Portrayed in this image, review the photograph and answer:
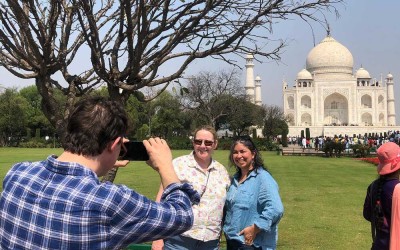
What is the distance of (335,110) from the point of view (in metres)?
77.3

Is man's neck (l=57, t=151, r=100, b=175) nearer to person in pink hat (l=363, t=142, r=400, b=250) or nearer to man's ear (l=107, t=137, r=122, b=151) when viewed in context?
man's ear (l=107, t=137, r=122, b=151)

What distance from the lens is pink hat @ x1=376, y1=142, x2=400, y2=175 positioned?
3.60m

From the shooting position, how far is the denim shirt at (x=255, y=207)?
12.1ft

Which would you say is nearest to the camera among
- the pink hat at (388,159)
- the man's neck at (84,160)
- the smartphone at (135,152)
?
the man's neck at (84,160)

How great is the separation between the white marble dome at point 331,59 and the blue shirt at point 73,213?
76.4 metres

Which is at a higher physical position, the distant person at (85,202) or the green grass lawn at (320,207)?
the distant person at (85,202)

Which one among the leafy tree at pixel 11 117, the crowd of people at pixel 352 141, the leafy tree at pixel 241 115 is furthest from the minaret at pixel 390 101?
the leafy tree at pixel 11 117

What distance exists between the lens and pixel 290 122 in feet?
248

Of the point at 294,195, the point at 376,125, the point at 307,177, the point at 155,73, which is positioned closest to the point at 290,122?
the point at 376,125

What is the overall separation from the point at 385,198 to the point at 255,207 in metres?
0.99

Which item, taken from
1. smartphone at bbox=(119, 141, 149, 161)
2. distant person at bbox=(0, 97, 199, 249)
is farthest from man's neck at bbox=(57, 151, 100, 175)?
smartphone at bbox=(119, 141, 149, 161)

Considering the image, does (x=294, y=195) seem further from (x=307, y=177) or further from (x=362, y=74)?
(x=362, y=74)

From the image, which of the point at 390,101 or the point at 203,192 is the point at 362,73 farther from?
the point at 203,192

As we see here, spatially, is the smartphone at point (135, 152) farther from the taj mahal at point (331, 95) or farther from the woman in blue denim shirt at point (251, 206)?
the taj mahal at point (331, 95)
